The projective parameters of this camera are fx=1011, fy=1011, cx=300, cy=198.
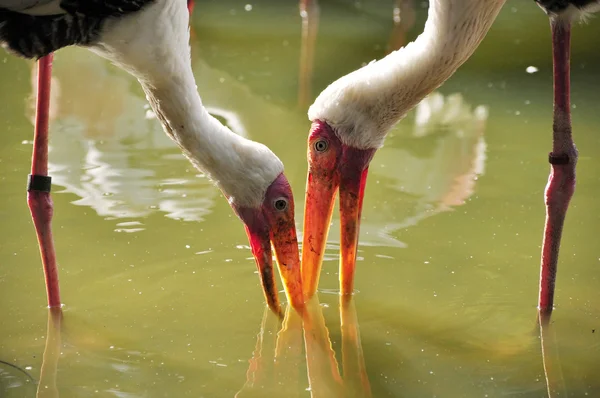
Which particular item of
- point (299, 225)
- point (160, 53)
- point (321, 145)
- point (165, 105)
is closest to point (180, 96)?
point (165, 105)

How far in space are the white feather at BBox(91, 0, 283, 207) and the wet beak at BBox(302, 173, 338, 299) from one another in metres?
0.24

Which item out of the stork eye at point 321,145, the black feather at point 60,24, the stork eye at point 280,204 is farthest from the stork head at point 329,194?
the black feather at point 60,24

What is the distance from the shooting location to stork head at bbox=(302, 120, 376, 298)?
11.3ft

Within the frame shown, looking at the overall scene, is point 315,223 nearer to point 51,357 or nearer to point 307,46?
point 51,357

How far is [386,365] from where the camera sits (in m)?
3.15

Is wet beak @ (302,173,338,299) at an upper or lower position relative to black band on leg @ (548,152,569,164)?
lower

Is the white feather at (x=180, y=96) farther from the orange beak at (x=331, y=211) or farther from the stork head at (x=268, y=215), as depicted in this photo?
the orange beak at (x=331, y=211)

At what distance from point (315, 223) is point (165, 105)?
2.32 feet

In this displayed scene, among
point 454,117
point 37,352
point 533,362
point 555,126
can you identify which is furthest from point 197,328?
point 454,117

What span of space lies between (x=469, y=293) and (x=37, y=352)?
150 cm

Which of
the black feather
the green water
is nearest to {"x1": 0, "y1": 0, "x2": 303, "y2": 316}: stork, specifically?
the black feather

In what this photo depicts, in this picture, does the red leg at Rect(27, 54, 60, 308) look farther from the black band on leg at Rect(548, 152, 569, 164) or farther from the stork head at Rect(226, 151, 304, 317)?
the black band on leg at Rect(548, 152, 569, 164)

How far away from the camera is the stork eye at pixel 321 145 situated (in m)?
3.44

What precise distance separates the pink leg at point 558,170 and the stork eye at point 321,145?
791 mm
